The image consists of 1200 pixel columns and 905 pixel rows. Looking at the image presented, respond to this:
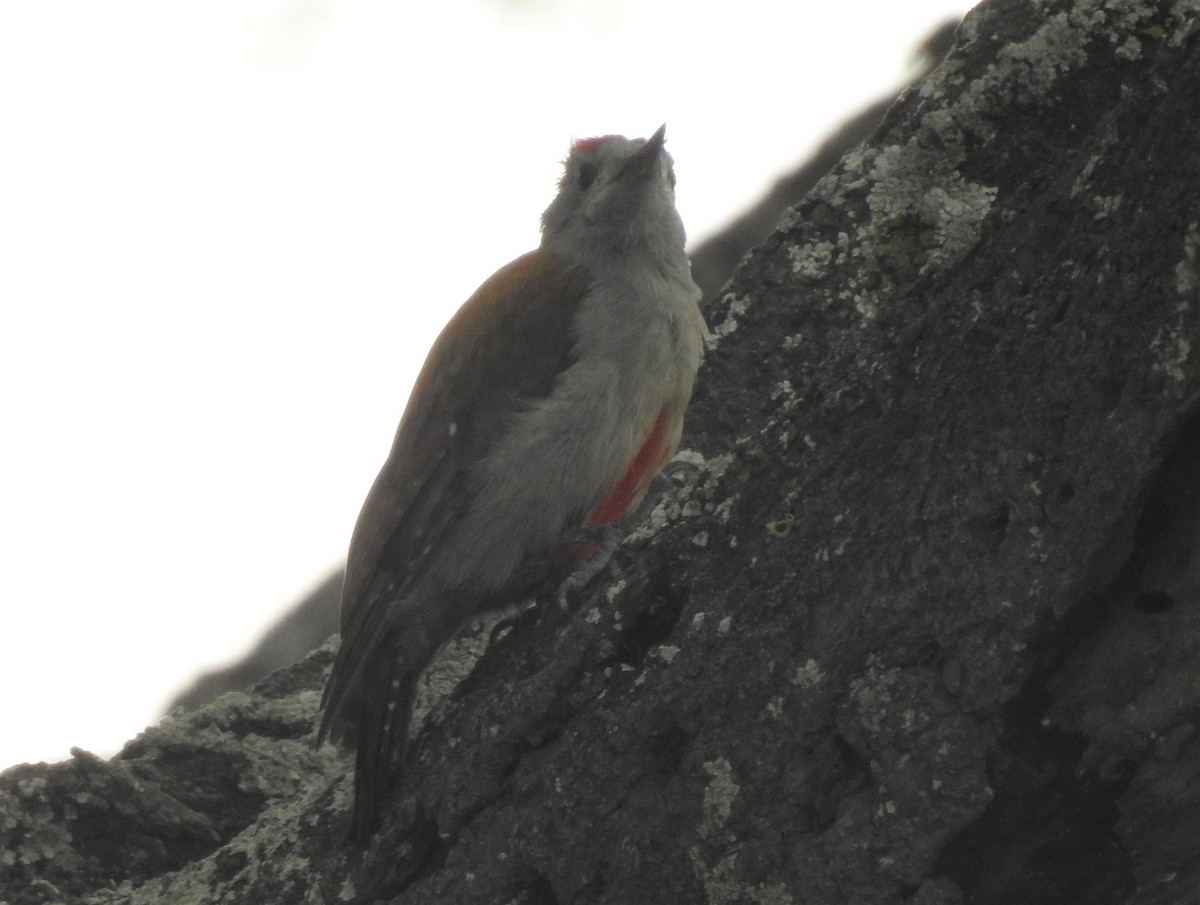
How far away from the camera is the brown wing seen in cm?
331

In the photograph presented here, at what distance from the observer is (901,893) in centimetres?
188

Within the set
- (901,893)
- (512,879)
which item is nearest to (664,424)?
(512,879)

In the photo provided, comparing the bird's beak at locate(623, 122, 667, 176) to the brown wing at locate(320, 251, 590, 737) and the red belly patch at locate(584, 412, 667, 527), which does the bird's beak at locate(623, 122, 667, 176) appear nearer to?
the brown wing at locate(320, 251, 590, 737)

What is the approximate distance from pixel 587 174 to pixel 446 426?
149 centimetres

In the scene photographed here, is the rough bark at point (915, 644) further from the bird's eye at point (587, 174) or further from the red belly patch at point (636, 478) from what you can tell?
the bird's eye at point (587, 174)

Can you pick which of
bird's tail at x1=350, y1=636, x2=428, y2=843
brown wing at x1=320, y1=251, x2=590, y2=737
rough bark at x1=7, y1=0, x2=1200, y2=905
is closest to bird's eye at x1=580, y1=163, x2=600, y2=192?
brown wing at x1=320, y1=251, x2=590, y2=737

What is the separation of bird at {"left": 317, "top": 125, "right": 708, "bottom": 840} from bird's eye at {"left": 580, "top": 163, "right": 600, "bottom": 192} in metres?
0.93

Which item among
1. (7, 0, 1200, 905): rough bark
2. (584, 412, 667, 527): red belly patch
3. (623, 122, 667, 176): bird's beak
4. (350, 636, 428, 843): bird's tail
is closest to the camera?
(7, 0, 1200, 905): rough bark

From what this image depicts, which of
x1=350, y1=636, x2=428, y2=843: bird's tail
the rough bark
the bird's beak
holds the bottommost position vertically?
the rough bark

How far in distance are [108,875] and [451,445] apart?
3.83 feet

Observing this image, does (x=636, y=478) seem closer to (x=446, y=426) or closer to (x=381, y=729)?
(x=446, y=426)

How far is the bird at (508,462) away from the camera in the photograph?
11.0 feet

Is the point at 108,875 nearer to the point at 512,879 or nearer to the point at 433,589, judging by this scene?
the point at 433,589

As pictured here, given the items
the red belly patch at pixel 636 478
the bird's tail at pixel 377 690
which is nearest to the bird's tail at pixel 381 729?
the bird's tail at pixel 377 690
